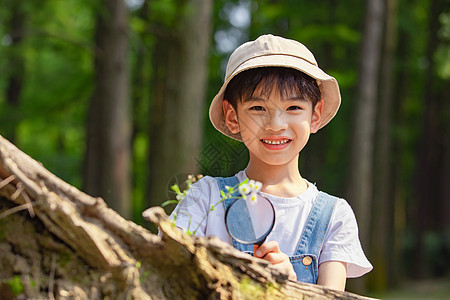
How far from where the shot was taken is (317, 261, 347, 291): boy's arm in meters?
2.26

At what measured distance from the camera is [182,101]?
329 inches

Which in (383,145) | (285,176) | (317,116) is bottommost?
(383,145)

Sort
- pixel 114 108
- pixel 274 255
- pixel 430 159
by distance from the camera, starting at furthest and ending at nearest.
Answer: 1. pixel 430 159
2. pixel 114 108
3. pixel 274 255

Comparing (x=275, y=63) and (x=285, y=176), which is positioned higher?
(x=275, y=63)

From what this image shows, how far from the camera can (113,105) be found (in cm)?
937

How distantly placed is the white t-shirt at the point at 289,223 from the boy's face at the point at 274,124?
17cm

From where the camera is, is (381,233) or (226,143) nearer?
(226,143)

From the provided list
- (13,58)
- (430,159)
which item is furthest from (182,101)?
(430,159)

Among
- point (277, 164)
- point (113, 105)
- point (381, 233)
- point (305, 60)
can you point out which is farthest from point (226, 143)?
point (381, 233)

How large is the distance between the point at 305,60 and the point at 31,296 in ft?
4.53

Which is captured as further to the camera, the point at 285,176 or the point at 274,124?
the point at 285,176

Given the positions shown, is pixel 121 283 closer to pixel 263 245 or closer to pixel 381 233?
pixel 263 245

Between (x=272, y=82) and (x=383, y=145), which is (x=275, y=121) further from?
(x=383, y=145)

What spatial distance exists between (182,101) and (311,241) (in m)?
6.21
